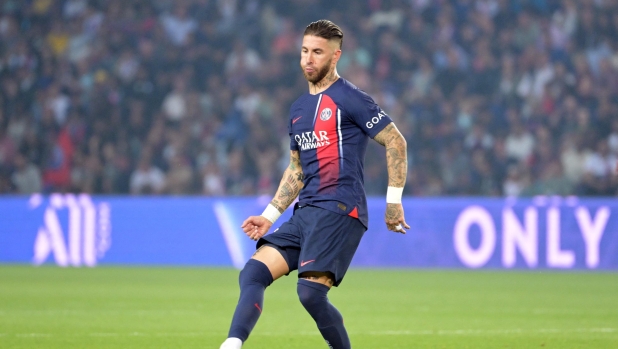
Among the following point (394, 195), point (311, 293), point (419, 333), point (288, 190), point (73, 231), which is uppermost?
point (394, 195)

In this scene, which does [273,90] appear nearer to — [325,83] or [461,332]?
[461,332]

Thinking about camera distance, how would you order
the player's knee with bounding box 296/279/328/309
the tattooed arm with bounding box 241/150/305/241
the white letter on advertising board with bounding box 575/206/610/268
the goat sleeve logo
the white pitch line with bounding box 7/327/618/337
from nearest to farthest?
1. the player's knee with bounding box 296/279/328/309
2. the tattooed arm with bounding box 241/150/305/241
3. the white pitch line with bounding box 7/327/618/337
4. the white letter on advertising board with bounding box 575/206/610/268
5. the goat sleeve logo

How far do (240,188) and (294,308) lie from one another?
24.9 ft


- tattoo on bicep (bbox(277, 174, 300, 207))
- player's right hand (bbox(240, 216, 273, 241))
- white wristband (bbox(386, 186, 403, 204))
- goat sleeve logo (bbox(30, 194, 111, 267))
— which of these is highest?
white wristband (bbox(386, 186, 403, 204))

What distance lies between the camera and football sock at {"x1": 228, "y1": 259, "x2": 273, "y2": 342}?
4934 mm

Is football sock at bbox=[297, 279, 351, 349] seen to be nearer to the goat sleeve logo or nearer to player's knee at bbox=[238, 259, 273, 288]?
player's knee at bbox=[238, 259, 273, 288]

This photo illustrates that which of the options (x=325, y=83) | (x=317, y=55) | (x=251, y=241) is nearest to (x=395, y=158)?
(x=325, y=83)

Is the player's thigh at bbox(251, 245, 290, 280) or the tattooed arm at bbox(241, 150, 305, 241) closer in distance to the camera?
the player's thigh at bbox(251, 245, 290, 280)

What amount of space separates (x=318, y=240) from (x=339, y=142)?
0.53 meters

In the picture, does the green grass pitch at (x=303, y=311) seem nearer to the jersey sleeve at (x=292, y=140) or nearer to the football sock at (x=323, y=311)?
the football sock at (x=323, y=311)

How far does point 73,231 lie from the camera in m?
15.0

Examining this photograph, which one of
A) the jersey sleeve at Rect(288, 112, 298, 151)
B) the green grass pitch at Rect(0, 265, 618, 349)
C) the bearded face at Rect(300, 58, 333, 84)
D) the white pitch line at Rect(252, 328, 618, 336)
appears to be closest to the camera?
the bearded face at Rect(300, 58, 333, 84)

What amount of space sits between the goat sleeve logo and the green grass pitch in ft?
1.77

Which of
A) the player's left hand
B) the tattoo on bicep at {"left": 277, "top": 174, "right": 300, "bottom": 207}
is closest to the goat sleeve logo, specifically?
the tattoo on bicep at {"left": 277, "top": 174, "right": 300, "bottom": 207}
